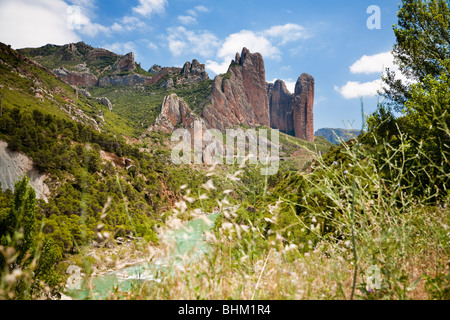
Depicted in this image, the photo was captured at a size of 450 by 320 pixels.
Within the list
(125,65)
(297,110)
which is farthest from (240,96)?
(125,65)

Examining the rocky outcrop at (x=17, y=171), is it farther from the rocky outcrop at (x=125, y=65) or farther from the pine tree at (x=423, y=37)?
the rocky outcrop at (x=125, y=65)

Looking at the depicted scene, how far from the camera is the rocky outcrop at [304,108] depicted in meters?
149

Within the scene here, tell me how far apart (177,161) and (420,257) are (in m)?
71.2

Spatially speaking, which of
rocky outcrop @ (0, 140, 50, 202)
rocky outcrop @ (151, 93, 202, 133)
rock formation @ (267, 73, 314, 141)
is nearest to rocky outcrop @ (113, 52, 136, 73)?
rocky outcrop @ (151, 93, 202, 133)

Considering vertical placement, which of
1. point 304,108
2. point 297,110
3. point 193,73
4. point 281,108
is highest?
point 193,73

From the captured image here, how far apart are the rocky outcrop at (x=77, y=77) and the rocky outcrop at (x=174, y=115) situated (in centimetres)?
6626

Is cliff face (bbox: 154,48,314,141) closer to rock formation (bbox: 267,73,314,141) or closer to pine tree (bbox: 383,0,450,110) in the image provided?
rock formation (bbox: 267,73,314,141)

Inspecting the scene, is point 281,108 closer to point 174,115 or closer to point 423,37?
point 174,115

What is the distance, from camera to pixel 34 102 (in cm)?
4272

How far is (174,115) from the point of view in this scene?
9606 cm

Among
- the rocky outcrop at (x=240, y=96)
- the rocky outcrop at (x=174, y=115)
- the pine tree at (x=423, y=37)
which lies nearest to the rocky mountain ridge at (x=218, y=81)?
the rocky outcrop at (x=240, y=96)

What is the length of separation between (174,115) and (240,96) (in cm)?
5546

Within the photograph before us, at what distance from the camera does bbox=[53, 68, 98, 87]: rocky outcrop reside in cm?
12462
